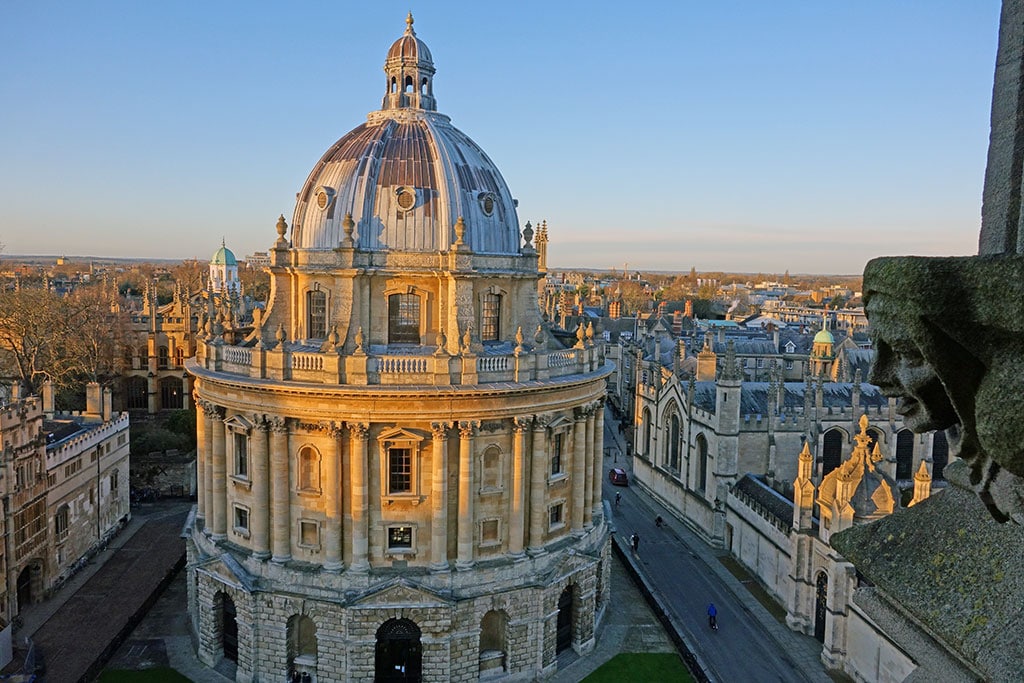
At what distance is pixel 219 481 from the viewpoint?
34.6 meters

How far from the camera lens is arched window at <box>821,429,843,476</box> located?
50.0m

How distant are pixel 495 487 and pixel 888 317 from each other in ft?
96.8

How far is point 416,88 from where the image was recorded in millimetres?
38469

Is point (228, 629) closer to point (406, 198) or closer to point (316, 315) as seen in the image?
point (316, 315)

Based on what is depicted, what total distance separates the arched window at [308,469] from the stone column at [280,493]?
0.54 meters

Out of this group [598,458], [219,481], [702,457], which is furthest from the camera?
[702,457]

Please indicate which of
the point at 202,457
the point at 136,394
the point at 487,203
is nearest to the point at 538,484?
the point at 487,203

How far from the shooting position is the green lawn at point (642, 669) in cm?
3344

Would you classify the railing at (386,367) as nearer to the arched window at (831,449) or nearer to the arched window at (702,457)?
the arched window at (702,457)

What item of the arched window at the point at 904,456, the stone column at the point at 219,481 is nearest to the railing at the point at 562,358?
the stone column at the point at 219,481

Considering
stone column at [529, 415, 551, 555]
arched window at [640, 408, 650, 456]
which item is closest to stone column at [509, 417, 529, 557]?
stone column at [529, 415, 551, 555]

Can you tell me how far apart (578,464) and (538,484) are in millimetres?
2951

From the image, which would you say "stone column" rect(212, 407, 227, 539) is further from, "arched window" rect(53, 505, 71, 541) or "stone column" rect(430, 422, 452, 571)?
"arched window" rect(53, 505, 71, 541)

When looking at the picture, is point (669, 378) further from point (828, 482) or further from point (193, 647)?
point (193, 647)
